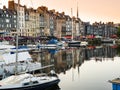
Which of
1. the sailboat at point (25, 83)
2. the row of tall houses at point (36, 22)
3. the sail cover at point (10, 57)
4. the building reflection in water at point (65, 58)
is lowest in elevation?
the building reflection in water at point (65, 58)

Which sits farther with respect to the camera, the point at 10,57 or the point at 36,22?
the point at 36,22

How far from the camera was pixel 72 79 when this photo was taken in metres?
33.2

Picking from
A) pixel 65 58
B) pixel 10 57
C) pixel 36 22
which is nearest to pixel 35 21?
pixel 36 22

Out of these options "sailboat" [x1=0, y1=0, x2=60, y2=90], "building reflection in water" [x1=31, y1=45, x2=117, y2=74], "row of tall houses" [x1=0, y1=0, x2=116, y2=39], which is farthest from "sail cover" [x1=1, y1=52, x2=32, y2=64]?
"row of tall houses" [x1=0, y1=0, x2=116, y2=39]

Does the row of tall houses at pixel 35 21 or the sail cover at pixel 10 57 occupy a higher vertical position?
the row of tall houses at pixel 35 21

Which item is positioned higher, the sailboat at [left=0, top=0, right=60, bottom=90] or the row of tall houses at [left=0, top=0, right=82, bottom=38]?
the row of tall houses at [left=0, top=0, right=82, bottom=38]

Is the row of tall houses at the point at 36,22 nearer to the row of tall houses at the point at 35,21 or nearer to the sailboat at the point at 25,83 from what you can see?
the row of tall houses at the point at 35,21

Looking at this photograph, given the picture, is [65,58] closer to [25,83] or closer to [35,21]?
[25,83]

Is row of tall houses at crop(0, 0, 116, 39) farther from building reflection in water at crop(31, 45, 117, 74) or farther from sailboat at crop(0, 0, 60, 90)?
sailboat at crop(0, 0, 60, 90)

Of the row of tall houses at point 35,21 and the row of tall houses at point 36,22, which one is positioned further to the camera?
the row of tall houses at point 35,21

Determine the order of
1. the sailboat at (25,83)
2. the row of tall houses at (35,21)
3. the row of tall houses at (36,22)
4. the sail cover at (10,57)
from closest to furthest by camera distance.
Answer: the sailboat at (25,83)
the sail cover at (10,57)
the row of tall houses at (36,22)
the row of tall houses at (35,21)

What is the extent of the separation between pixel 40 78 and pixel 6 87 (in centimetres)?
339

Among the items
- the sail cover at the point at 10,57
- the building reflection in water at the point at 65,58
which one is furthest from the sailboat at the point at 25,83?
the building reflection in water at the point at 65,58

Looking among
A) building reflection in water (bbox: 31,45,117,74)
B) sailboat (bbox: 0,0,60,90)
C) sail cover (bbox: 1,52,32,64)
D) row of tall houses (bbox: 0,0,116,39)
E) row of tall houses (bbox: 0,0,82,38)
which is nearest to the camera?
sailboat (bbox: 0,0,60,90)
